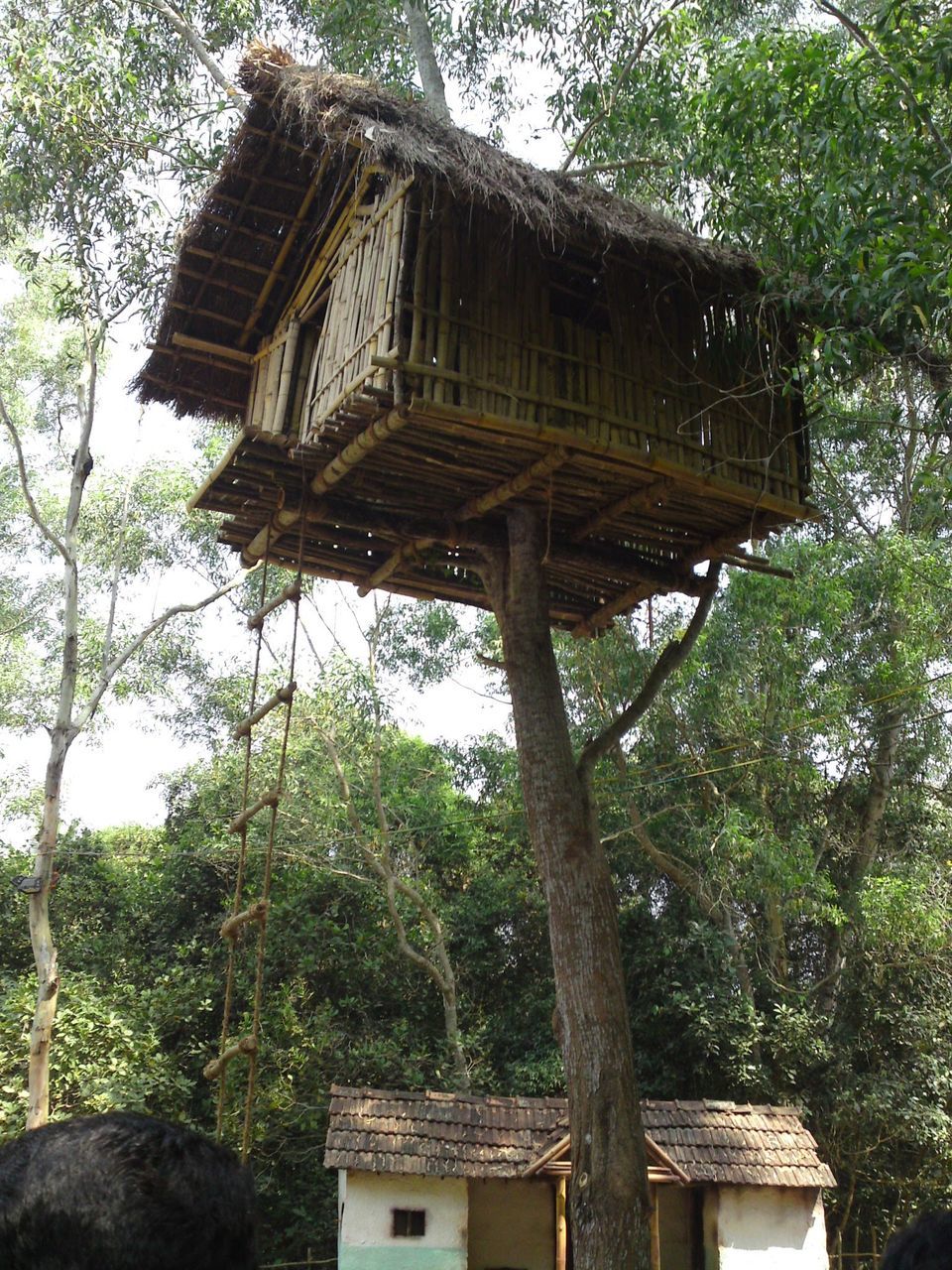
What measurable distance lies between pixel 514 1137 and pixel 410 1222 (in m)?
0.90

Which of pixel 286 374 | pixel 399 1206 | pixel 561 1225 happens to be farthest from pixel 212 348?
pixel 561 1225

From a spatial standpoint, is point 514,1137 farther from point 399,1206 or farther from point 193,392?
point 193,392

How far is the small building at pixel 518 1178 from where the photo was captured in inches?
306

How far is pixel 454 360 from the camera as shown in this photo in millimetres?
4855

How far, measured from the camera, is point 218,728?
14.7 m

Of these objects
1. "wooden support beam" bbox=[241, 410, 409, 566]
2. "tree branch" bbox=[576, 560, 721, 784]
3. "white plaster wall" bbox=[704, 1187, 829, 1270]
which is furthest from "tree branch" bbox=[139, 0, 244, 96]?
"white plaster wall" bbox=[704, 1187, 829, 1270]

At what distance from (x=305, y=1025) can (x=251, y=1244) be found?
11.2 meters

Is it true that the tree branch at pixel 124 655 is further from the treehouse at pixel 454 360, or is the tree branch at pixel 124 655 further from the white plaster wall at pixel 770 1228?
the white plaster wall at pixel 770 1228

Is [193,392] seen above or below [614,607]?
above

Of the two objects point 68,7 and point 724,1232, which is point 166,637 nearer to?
point 68,7

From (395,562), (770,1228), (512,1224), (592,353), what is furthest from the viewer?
(512,1224)

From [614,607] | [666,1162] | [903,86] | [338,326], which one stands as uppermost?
[903,86]

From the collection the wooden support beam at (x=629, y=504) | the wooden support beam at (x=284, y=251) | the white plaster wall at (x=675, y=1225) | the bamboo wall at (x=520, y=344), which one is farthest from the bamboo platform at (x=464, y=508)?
the white plaster wall at (x=675, y=1225)

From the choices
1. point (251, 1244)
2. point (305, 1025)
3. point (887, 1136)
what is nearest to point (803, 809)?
point (887, 1136)
